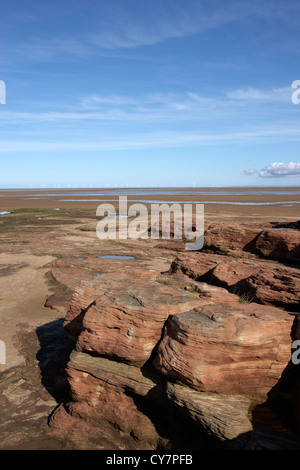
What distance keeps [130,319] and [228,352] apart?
2.36 m

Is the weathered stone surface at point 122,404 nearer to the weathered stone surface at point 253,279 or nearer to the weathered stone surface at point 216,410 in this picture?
the weathered stone surface at point 216,410

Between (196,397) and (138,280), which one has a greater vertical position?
(138,280)

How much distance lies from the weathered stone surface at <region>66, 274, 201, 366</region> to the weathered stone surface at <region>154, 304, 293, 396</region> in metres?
0.59

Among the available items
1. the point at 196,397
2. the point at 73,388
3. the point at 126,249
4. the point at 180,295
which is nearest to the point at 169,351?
the point at 196,397

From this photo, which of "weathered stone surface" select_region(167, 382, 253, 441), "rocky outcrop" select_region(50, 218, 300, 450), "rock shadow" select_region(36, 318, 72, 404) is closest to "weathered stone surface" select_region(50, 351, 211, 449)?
"rocky outcrop" select_region(50, 218, 300, 450)

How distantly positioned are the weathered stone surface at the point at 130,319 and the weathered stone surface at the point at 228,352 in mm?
589

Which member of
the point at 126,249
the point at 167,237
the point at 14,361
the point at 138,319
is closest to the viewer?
the point at 138,319

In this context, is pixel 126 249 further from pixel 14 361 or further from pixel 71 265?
pixel 14 361

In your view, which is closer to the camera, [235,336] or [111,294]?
[235,336]

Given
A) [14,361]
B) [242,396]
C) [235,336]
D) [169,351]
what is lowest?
[14,361]

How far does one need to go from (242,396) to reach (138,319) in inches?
106

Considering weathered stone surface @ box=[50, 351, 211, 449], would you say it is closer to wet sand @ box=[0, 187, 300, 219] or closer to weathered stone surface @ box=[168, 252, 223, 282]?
weathered stone surface @ box=[168, 252, 223, 282]
